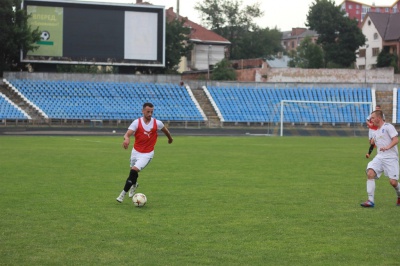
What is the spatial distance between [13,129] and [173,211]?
125ft

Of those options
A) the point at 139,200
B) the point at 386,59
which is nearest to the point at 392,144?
the point at 139,200

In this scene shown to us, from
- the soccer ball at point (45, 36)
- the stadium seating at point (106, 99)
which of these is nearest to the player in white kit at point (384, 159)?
the stadium seating at point (106, 99)

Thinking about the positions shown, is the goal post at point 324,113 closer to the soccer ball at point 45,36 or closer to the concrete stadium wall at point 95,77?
the concrete stadium wall at point 95,77

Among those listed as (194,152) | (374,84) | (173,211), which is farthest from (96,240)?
(374,84)

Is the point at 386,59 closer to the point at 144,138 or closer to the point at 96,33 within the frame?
the point at 96,33

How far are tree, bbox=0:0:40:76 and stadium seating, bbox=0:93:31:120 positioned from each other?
4609mm

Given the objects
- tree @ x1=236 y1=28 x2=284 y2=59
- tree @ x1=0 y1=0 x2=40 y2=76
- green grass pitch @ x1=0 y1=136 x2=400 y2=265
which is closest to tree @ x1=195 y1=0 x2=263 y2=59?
tree @ x1=236 y1=28 x2=284 y2=59

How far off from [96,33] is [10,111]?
32.9 feet

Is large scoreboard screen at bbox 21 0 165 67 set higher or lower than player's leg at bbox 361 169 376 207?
higher

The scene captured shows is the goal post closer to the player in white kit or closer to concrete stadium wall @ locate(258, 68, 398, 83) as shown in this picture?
concrete stadium wall @ locate(258, 68, 398, 83)

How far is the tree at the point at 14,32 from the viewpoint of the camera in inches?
2121

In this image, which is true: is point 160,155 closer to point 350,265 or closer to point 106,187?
point 106,187

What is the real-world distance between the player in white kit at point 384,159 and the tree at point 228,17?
3522 inches

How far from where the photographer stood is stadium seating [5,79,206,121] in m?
54.8
